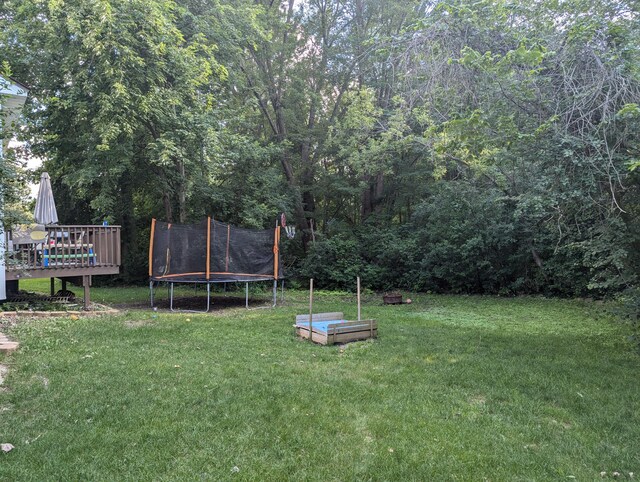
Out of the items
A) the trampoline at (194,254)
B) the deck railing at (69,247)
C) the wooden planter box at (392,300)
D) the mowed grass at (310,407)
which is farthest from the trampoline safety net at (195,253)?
the wooden planter box at (392,300)

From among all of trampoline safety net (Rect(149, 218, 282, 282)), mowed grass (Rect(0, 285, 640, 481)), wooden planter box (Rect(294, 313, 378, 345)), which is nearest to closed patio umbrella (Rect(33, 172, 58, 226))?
trampoline safety net (Rect(149, 218, 282, 282))

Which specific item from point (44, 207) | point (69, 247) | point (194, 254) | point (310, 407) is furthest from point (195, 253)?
point (310, 407)

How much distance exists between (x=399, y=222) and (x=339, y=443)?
16.3 m

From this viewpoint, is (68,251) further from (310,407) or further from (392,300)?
(392,300)

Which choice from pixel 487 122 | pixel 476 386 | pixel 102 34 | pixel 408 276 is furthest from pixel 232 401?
pixel 408 276

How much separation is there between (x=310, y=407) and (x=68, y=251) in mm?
7082

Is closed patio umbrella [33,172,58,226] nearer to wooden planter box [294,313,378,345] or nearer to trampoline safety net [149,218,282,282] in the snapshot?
trampoline safety net [149,218,282,282]

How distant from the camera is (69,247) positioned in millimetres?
8680

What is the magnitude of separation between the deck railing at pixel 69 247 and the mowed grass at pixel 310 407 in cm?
204

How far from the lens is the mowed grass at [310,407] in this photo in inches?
111

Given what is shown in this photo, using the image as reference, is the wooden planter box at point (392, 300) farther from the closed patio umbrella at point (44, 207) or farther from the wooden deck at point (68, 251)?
the closed patio umbrella at point (44, 207)

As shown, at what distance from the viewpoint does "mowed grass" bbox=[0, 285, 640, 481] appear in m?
2.81

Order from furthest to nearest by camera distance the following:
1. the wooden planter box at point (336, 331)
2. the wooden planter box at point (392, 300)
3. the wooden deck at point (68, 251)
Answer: the wooden planter box at point (392, 300)
the wooden deck at point (68, 251)
the wooden planter box at point (336, 331)

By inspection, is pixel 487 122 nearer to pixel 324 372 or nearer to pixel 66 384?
pixel 324 372
